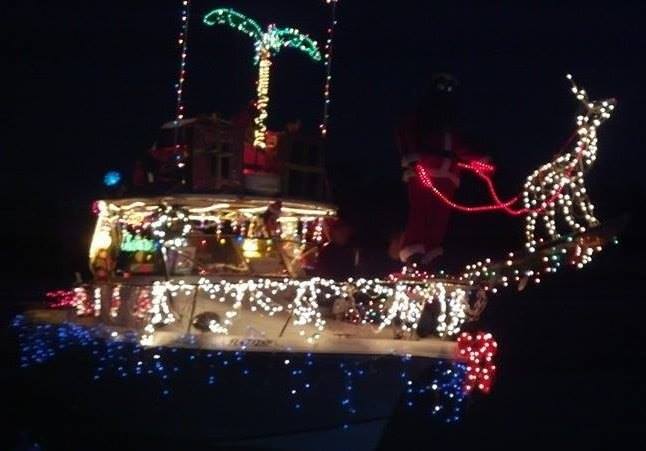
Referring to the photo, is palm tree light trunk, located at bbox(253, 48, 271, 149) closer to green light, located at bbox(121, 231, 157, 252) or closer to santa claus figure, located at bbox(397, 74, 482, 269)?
green light, located at bbox(121, 231, 157, 252)

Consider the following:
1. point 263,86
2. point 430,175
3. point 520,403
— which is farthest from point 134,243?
point 520,403

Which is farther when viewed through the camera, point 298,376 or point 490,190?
point 490,190

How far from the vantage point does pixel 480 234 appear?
85.6ft

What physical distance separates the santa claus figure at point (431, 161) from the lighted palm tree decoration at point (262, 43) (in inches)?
117

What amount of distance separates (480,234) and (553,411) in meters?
9.76

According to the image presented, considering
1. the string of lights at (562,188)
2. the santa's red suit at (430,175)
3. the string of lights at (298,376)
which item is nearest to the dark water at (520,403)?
the string of lights at (298,376)

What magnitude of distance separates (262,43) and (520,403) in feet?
22.4


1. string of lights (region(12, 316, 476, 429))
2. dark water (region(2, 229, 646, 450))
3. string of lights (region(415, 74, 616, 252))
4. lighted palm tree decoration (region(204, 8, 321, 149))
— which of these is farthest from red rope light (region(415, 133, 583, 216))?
lighted palm tree decoration (region(204, 8, 321, 149))

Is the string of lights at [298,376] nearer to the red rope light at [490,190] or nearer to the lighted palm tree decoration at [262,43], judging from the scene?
the red rope light at [490,190]

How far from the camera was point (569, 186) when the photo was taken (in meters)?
10.5

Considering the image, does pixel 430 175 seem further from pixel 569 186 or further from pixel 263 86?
pixel 263 86

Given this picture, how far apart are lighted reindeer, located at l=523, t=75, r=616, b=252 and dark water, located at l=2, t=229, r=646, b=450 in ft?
2.24

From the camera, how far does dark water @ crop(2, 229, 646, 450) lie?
12516mm

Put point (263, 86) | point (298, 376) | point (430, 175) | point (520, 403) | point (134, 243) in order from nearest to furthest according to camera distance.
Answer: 1. point (298, 376)
2. point (430, 175)
3. point (134, 243)
4. point (263, 86)
5. point (520, 403)
